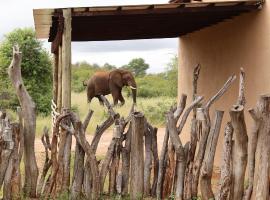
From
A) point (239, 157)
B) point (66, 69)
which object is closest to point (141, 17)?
point (66, 69)

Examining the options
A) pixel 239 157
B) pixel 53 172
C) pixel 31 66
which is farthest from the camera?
pixel 31 66

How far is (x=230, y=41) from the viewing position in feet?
34.5

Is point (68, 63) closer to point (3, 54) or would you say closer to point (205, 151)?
point (205, 151)

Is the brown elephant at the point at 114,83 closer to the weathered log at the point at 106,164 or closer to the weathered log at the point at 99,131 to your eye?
the weathered log at the point at 99,131

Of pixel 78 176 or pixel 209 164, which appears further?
pixel 78 176

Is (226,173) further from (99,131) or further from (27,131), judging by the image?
(27,131)

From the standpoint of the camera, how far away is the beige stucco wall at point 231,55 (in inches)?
352

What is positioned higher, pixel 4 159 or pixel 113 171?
pixel 4 159

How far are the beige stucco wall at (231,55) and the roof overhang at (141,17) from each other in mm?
244

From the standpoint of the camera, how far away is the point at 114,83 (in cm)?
1553

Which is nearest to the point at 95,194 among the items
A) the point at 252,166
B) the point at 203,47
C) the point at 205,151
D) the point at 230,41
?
the point at 205,151

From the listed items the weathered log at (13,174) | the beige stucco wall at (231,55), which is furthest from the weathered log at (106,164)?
the beige stucco wall at (231,55)

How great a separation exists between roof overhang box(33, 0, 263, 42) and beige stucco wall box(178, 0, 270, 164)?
244 mm

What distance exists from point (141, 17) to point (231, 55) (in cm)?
Answer: 205
